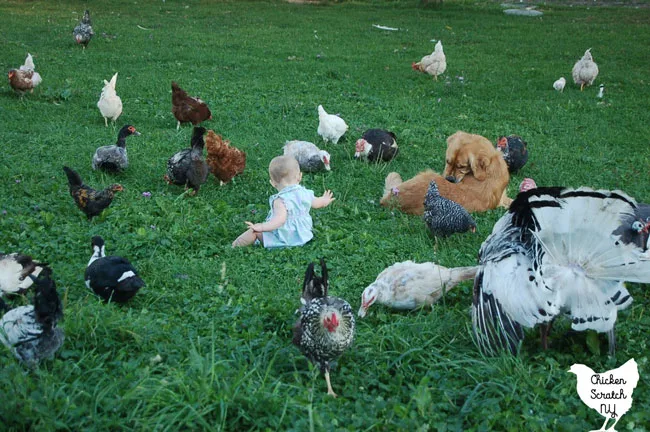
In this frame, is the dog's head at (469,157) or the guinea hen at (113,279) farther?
the dog's head at (469,157)

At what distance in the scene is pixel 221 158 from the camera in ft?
25.3

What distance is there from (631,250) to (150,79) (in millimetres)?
10456

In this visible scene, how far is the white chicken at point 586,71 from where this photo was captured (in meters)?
12.8

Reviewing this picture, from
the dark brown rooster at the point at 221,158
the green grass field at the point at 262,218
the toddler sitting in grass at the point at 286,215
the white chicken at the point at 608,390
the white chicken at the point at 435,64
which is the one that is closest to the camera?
the white chicken at the point at 608,390

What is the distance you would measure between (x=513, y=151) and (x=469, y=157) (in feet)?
4.19

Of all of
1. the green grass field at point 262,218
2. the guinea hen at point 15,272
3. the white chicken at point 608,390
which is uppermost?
the white chicken at point 608,390

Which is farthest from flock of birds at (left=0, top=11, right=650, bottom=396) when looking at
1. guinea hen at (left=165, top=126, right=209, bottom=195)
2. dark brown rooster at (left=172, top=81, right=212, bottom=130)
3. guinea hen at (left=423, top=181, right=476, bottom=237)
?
dark brown rooster at (left=172, top=81, right=212, bottom=130)

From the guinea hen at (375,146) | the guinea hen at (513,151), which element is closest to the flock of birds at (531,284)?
the guinea hen at (513,151)

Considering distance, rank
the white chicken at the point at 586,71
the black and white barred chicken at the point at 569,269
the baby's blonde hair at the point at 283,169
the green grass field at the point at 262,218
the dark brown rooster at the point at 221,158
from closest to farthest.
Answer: the green grass field at the point at 262,218
the black and white barred chicken at the point at 569,269
the baby's blonde hair at the point at 283,169
the dark brown rooster at the point at 221,158
the white chicken at the point at 586,71

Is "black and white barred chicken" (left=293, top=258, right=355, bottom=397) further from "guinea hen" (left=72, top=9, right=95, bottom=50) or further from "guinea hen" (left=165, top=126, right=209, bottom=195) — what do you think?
"guinea hen" (left=72, top=9, right=95, bottom=50)

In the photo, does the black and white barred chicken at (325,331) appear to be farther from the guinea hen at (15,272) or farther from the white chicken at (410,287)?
the guinea hen at (15,272)

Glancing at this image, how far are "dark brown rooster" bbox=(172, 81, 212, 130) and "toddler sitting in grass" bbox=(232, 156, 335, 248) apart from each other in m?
3.76

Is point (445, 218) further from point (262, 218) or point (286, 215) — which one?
point (262, 218)

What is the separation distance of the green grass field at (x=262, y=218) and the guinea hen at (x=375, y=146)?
6.6 inches
